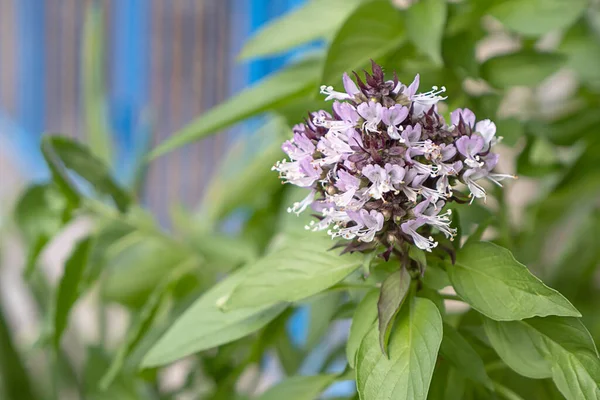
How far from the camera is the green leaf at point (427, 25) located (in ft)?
1.19

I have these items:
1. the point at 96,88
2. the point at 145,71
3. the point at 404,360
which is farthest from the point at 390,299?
the point at 145,71

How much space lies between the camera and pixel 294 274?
0.29 meters

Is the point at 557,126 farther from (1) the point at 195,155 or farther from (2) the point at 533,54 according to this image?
(1) the point at 195,155

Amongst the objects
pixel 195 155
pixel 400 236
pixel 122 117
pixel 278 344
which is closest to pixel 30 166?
pixel 122 117

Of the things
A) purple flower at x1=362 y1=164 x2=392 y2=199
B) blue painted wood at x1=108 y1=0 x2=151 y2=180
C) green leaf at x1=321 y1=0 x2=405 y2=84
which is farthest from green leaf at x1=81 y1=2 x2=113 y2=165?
blue painted wood at x1=108 y1=0 x2=151 y2=180

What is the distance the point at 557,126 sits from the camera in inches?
18.4

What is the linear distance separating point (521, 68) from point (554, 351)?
0.20 meters

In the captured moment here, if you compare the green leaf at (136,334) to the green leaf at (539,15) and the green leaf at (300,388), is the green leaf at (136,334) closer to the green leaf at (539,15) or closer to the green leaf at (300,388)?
the green leaf at (300,388)

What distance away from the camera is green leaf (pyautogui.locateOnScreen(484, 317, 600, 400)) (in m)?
0.26

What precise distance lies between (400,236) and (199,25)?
0.98 meters

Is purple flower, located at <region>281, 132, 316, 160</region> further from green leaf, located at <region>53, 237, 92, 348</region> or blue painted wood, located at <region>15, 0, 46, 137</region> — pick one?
blue painted wood, located at <region>15, 0, 46, 137</region>

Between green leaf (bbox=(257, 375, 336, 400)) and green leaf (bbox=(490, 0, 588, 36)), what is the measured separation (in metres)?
0.24

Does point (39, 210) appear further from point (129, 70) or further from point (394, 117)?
point (129, 70)

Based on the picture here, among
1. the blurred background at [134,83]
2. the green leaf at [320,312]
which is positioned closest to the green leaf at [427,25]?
the green leaf at [320,312]
